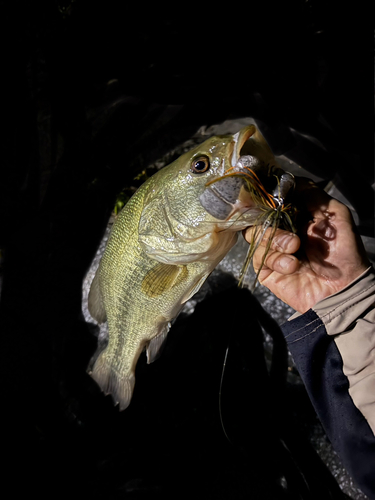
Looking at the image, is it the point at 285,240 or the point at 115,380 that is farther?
the point at 115,380

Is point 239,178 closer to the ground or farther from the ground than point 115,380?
farther from the ground

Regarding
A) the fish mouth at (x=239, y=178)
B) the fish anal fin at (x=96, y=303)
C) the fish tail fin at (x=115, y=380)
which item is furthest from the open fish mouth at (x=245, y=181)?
the fish tail fin at (x=115, y=380)

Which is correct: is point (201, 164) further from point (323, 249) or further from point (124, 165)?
point (124, 165)

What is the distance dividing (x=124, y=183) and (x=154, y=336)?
7.16ft

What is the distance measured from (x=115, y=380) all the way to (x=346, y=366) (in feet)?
4.98

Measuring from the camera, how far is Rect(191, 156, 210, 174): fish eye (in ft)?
4.50

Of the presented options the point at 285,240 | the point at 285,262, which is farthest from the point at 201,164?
the point at 285,262

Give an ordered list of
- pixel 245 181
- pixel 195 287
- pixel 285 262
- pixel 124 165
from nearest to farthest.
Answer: pixel 245 181 → pixel 285 262 → pixel 195 287 → pixel 124 165

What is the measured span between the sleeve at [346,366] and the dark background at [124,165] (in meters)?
1.51

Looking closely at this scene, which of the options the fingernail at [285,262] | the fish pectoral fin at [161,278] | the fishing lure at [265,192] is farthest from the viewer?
the fish pectoral fin at [161,278]

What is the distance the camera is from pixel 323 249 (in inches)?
65.6

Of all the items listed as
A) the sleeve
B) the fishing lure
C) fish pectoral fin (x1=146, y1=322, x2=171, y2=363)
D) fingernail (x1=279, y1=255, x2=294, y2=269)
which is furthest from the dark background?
the fishing lure

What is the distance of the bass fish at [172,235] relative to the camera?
129cm

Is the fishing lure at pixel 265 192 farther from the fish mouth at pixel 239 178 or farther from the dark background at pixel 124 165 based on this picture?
the dark background at pixel 124 165
